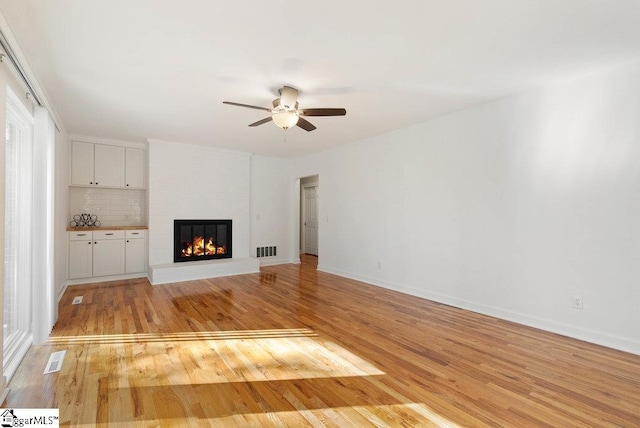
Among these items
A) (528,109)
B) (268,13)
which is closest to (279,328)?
(268,13)

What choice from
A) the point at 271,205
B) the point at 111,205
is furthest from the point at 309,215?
the point at 111,205

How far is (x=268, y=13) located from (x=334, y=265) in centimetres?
496

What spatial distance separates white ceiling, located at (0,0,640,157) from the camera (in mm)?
2086

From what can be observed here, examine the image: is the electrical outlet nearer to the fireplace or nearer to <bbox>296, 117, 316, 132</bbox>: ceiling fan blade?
<bbox>296, 117, 316, 132</bbox>: ceiling fan blade

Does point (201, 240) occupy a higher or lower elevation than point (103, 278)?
higher

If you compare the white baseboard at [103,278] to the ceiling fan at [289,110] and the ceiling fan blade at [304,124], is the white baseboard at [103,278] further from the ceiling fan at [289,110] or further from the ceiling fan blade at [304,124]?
the ceiling fan blade at [304,124]

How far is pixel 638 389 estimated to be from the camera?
222 cm

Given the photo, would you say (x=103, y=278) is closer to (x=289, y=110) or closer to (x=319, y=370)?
(x=289, y=110)

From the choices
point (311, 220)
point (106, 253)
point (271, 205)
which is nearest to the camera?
point (106, 253)

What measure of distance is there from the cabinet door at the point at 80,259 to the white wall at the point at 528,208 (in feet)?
16.7

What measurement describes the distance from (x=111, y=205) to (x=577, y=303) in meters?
7.46

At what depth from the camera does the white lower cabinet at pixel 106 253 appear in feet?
17.2

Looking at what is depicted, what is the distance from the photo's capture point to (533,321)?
3.42m

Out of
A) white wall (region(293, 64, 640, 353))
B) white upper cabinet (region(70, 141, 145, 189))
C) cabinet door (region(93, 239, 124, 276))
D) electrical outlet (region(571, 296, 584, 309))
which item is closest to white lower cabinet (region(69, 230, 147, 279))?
cabinet door (region(93, 239, 124, 276))
